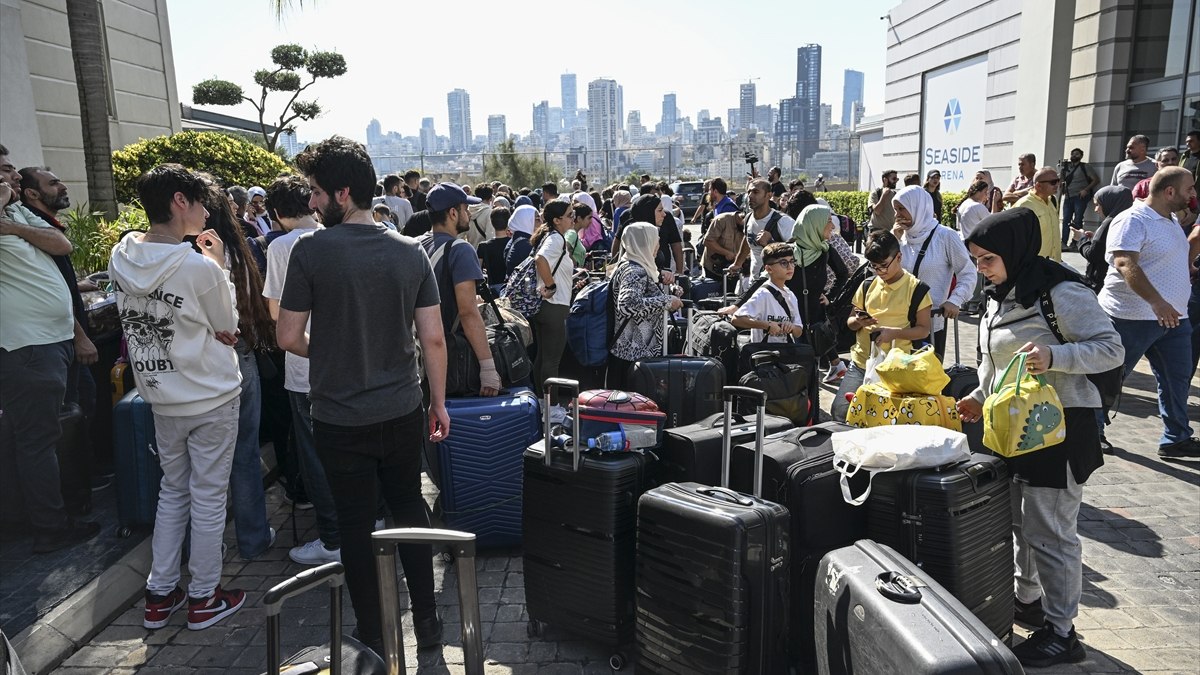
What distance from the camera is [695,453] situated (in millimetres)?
3518

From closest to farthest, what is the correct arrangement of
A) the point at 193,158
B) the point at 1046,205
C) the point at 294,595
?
1. the point at 294,595
2. the point at 1046,205
3. the point at 193,158

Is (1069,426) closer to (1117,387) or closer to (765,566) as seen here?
(1117,387)

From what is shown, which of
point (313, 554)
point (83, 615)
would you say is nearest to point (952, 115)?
point (313, 554)

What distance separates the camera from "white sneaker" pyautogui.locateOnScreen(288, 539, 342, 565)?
14.8 ft

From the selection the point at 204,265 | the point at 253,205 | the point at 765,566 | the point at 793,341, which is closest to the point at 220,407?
the point at 204,265

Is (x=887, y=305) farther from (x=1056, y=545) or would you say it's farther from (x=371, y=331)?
(x=371, y=331)

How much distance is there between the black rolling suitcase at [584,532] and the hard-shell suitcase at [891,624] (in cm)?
90

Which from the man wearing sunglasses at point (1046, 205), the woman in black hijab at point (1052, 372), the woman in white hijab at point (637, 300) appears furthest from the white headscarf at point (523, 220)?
the woman in black hijab at point (1052, 372)

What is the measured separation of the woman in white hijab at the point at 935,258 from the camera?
6172mm

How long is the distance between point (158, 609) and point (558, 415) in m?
2.19

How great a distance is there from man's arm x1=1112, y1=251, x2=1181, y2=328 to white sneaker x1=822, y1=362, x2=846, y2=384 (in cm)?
293

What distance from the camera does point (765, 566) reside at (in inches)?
111

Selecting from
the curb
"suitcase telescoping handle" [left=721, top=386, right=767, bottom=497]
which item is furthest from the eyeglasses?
the curb

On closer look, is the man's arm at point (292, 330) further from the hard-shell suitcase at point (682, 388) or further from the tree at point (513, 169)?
the tree at point (513, 169)
